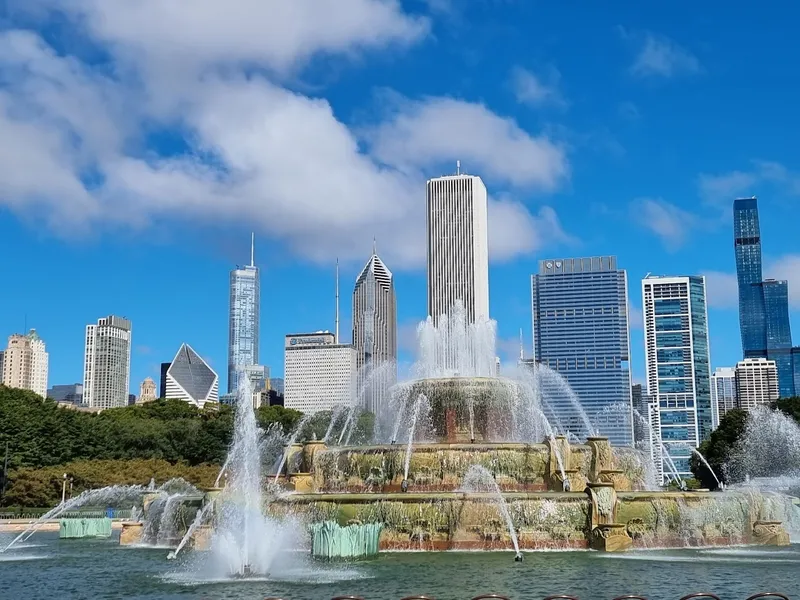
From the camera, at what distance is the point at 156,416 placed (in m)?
101

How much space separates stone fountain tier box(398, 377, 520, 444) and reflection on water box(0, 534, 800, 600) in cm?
1342

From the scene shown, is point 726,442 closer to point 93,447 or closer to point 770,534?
point 93,447

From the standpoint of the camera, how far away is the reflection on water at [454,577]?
1836cm

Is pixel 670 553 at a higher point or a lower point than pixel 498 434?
lower

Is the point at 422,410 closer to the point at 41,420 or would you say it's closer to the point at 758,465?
the point at 41,420

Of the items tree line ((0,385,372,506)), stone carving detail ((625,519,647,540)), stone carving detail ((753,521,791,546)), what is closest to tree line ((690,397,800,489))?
tree line ((0,385,372,506))

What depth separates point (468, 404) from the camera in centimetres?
3869

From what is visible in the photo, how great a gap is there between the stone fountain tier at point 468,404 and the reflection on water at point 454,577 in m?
13.4

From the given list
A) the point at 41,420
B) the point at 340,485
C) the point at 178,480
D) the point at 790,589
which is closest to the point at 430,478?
the point at 340,485

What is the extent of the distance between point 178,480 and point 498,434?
31.4 m

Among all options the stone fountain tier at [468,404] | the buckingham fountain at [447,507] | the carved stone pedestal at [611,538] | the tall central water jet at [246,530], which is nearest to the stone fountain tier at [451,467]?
the buckingham fountain at [447,507]

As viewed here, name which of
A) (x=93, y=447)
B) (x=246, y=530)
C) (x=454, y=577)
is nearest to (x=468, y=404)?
(x=246, y=530)

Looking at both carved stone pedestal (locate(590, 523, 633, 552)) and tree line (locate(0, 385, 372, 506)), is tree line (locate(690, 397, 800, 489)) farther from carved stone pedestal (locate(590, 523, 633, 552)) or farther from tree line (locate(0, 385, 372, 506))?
carved stone pedestal (locate(590, 523, 633, 552))

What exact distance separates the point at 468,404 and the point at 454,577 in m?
18.5
